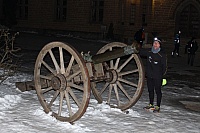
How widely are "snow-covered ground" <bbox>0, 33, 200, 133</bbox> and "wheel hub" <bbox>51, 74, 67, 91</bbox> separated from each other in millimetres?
578

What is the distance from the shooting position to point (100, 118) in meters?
6.71

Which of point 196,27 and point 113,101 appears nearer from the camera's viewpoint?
point 113,101

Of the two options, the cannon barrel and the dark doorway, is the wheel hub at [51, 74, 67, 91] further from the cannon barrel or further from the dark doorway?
the dark doorway

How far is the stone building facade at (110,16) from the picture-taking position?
84.8ft

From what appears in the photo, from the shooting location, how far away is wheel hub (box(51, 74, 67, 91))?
20.6 feet

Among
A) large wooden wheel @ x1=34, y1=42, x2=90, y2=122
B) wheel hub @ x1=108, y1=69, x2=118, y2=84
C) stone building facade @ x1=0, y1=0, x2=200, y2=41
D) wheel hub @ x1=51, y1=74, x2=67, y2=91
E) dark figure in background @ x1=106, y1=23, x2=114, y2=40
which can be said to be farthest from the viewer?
dark figure in background @ x1=106, y1=23, x2=114, y2=40

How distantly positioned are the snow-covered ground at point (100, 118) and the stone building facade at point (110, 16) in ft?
56.9

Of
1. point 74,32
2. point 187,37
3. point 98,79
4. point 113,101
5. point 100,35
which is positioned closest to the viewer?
point 98,79

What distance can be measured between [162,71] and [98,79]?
1413 mm

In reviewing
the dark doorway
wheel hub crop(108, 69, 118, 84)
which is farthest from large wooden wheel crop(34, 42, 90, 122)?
the dark doorway

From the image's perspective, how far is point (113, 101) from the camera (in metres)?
8.28

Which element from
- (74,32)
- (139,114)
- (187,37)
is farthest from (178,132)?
(74,32)

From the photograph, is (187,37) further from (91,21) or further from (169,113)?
(169,113)

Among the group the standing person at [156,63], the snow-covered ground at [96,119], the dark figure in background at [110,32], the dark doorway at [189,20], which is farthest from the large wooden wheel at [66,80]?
the dark figure in background at [110,32]
